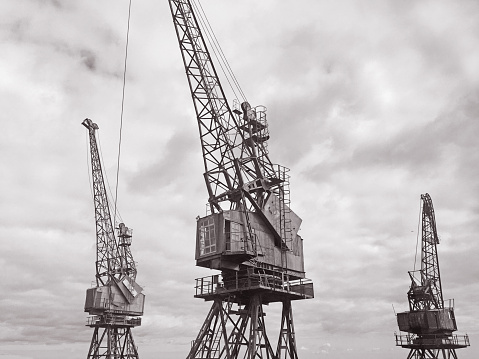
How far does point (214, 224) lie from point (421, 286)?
4111 centimetres

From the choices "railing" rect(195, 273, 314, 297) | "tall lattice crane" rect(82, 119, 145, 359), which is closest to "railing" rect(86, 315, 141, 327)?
"tall lattice crane" rect(82, 119, 145, 359)

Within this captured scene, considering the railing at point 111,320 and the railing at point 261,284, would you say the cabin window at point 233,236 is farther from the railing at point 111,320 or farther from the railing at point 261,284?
the railing at point 111,320

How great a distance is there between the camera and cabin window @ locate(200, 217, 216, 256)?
1335 inches

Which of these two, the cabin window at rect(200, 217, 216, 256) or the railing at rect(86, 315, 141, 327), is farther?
the railing at rect(86, 315, 141, 327)

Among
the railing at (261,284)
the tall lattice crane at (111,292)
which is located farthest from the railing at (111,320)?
the railing at (261,284)

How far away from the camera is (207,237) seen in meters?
34.4

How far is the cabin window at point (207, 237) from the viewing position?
33906 millimetres

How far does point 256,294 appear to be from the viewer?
34562mm

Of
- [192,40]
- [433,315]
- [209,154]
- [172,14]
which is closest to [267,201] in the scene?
[209,154]

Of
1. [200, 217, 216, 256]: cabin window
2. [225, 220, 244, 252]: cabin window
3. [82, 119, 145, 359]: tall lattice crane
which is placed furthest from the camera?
[82, 119, 145, 359]: tall lattice crane

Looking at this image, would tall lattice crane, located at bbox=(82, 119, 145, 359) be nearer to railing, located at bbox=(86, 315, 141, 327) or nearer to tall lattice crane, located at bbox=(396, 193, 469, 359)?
railing, located at bbox=(86, 315, 141, 327)

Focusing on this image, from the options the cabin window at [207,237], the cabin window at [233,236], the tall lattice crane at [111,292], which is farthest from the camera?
the tall lattice crane at [111,292]

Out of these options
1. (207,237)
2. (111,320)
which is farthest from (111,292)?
(207,237)

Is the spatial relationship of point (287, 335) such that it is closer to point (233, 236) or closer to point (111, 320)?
point (233, 236)
